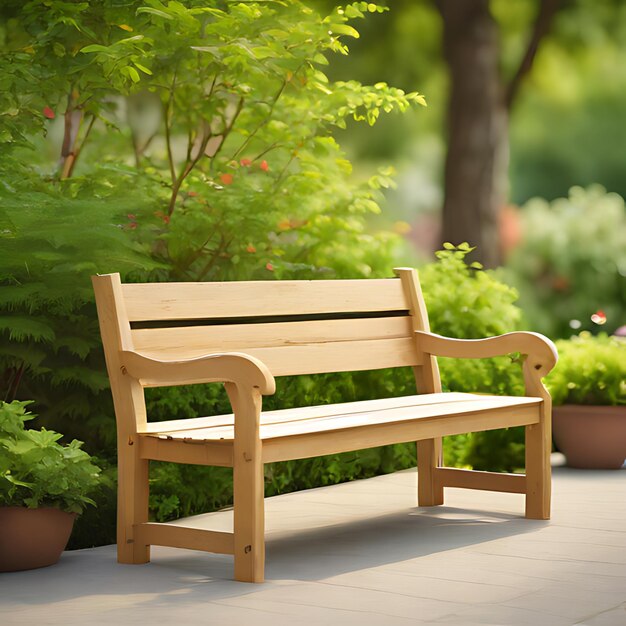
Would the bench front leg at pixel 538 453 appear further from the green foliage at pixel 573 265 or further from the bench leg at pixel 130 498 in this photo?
the green foliage at pixel 573 265

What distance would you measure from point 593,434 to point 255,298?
244 centimetres

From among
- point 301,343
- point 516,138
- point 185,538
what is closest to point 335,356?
point 301,343

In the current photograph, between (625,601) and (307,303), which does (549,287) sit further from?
(625,601)

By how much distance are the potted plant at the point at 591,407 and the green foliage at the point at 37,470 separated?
3.03m

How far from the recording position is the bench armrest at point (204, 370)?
160 inches

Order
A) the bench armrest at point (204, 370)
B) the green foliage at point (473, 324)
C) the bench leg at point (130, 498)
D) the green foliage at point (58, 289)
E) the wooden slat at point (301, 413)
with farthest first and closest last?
1. the green foliage at point (473, 324)
2. the green foliage at point (58, 289)
3. the wooden slat at point (301, 413)
4. the bench leg at point (130, 498)
5. the bench armrest at point (204, 370)

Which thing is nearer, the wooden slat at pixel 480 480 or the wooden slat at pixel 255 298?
the wooden slat at pixel 255 298

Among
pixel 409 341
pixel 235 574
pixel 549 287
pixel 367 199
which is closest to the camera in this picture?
pixel 235 574

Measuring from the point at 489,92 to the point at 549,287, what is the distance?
362 centimetres

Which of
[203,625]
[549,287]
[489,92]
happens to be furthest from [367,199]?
[549,287]

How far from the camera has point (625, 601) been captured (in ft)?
12.7

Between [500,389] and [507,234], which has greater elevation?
[507,234]

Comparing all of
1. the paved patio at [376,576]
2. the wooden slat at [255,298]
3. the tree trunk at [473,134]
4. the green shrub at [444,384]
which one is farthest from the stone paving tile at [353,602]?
the tree trunk at [473,134]

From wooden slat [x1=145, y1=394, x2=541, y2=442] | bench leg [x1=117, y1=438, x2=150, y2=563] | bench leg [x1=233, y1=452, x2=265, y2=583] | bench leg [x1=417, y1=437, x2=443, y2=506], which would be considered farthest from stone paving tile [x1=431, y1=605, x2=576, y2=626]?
bench leg [x1=417, y1=437, x2=443, y2=506]
